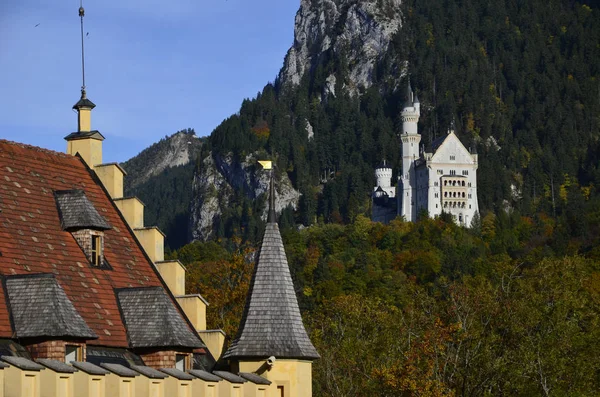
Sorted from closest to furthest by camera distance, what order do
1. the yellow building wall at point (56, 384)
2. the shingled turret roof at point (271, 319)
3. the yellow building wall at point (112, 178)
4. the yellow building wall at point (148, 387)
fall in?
the yellow building wall at point (56, 384) → the yellow building wall at point (148, 387) → the shingled turret roof at point (271, 319) → the yellow building wall at point (112, 178)

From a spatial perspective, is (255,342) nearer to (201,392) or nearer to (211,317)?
(201,392)

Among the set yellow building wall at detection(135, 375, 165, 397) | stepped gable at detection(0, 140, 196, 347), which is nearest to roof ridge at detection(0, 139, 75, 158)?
stepped gable at detection(0, 140, 196, 347)

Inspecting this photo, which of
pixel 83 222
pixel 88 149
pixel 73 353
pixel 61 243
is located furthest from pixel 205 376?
pixel 88 149

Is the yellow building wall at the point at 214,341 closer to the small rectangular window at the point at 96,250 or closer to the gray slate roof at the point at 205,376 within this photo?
the small rectangular window at the point at 96,250

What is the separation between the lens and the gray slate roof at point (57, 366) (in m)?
28.8

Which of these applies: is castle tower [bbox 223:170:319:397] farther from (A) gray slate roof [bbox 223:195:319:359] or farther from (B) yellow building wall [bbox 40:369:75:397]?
(B) yellow building wall [bbox 40:369:75:397]

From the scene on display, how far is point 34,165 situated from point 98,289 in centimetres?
376

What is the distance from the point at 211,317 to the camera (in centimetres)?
7444

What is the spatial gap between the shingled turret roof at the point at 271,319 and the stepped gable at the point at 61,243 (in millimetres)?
2403

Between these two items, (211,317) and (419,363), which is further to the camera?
(211,317)

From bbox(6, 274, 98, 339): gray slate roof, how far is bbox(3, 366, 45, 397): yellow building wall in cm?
383

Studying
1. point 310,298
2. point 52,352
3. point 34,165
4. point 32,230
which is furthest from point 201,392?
point 310,298

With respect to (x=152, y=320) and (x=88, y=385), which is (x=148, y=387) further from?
(x=152, y=320)

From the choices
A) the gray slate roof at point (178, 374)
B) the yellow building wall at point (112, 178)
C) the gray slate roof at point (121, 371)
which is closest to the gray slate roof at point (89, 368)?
the gray slate roof at point (121, 371)
